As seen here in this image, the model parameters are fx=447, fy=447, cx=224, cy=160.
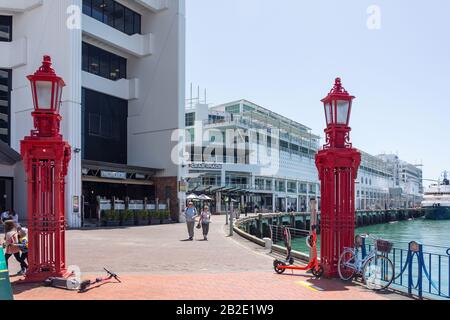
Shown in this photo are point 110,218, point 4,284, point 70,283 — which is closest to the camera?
point 4,284

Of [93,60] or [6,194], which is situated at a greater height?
[93,60]

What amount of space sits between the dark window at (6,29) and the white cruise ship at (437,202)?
79.3 metres

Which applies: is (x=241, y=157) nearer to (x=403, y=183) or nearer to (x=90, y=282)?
(x=90, y=282)

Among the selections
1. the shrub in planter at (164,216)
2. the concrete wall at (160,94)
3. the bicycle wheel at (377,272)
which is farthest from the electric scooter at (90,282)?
the concrete wall at (160,94)

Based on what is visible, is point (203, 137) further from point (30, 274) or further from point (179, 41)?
point (30, 274)

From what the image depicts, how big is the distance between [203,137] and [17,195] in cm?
4170

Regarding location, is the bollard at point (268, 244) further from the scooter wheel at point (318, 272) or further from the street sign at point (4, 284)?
the street sign at point (4, 284)

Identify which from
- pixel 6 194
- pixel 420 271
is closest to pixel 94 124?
pixel 6 194

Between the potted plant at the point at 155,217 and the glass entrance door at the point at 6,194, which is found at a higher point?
the glass entrance door at the point at 6,194

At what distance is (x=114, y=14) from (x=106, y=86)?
596 centimetres

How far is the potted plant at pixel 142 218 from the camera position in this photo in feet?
103

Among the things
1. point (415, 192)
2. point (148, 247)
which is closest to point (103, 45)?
point (148, 247)

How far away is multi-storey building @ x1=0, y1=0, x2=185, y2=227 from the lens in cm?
2855

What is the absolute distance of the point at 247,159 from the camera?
231 ft
